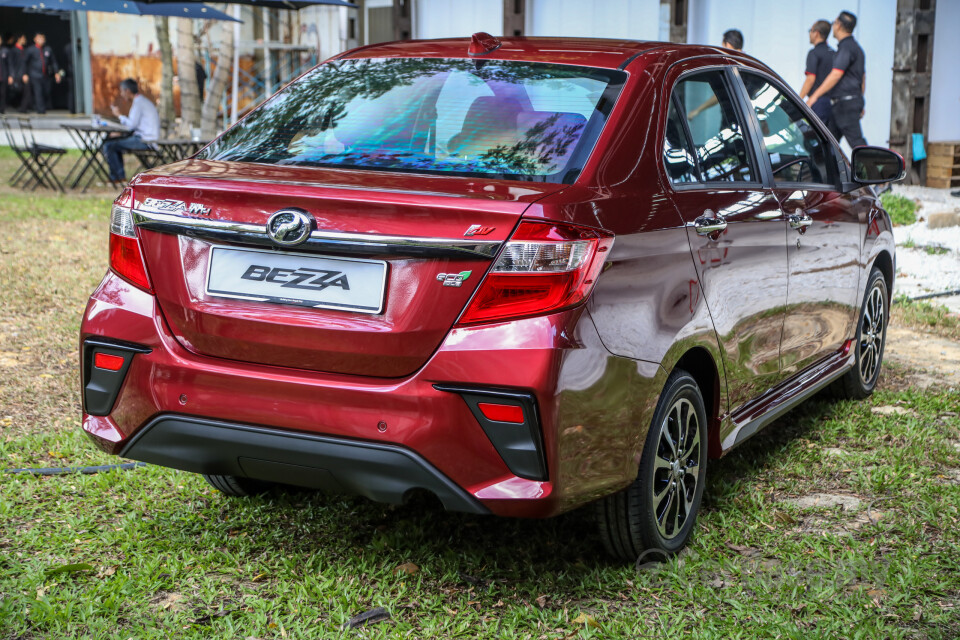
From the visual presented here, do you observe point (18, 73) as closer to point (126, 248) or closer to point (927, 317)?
point (927, 317)

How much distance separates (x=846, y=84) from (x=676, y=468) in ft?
30.3

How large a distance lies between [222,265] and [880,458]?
294 centimetres

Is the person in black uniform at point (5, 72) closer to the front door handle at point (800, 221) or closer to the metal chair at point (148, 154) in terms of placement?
the metal chair at point (148, 154)

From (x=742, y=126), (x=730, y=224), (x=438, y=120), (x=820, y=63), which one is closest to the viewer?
(x=438, y=120)

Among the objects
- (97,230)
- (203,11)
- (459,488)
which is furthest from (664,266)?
(203,11)

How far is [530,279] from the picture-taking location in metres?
2.75

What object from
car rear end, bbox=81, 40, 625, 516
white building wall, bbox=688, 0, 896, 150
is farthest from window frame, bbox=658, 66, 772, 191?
white building wall, bbox=688, 0, 896, 150

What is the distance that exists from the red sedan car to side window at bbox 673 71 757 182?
0.8 inches

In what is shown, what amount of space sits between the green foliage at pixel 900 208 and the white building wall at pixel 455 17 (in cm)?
709

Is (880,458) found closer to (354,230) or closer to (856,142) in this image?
(354,230)

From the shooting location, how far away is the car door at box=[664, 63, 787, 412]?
3428 mm

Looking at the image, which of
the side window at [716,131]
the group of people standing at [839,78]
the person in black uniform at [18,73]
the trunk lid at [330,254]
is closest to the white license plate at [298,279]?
the trunk lid at [330,254]

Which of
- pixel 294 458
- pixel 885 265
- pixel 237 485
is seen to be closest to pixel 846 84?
pixel 885 265

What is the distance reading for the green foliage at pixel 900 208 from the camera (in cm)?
1070
